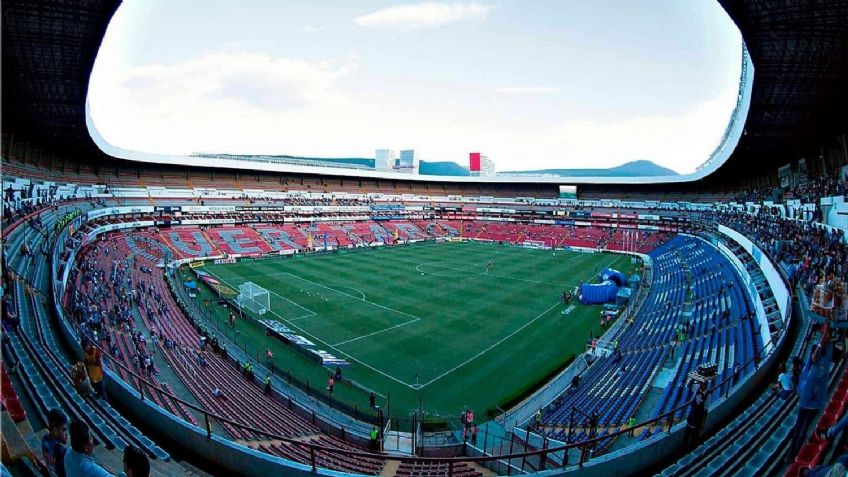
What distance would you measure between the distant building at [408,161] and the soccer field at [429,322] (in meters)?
67.4

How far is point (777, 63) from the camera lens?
71.7ft

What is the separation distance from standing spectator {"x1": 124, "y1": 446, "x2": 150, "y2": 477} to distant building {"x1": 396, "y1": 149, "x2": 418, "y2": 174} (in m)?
110

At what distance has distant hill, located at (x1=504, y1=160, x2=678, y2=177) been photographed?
151962 mm

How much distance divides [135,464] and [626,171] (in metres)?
177

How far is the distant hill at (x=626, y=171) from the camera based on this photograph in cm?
15196

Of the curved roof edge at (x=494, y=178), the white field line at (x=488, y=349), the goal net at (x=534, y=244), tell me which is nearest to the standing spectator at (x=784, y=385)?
the white field line at (x=488, y=349)

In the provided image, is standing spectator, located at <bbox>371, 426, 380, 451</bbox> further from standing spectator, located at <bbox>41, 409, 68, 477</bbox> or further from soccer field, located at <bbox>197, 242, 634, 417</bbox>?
standing spectator, located at <bbox>41, 409, 68, 477</bbox>

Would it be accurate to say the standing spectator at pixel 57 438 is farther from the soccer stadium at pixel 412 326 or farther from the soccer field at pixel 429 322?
the soccer field at pixel 429 322

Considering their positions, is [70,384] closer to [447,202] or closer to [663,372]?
[663,372]

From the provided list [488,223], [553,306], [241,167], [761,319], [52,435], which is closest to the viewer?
[52,435]

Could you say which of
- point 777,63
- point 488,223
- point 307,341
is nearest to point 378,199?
point 488,223

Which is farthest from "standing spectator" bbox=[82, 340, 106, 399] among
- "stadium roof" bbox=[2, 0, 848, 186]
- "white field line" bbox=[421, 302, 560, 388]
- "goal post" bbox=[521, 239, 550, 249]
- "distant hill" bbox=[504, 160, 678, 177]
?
"distant hill" bbox=[504, 160, 678, 177]

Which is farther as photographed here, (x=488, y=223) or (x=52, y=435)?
(x=488, y=223)

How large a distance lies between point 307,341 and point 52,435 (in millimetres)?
18671
